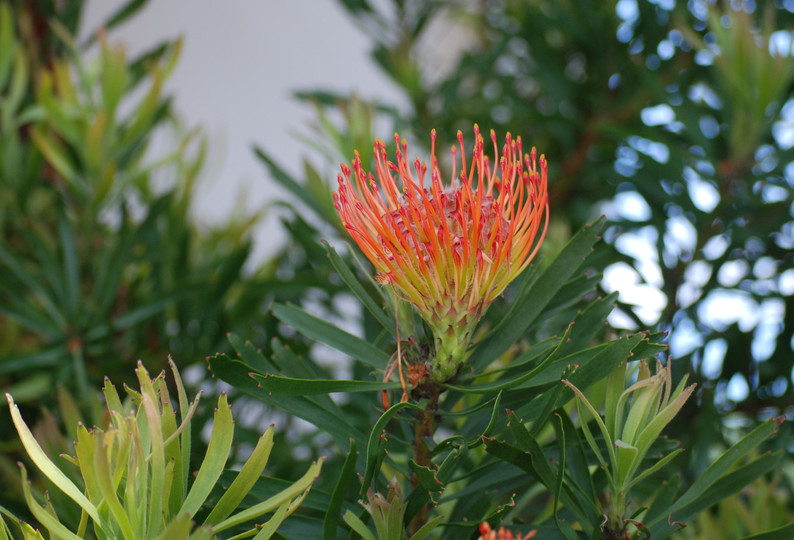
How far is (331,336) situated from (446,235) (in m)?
0.08

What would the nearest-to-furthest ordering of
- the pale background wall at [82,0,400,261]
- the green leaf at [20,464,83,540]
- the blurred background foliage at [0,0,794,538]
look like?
the green leaf at [20,464,83,540] < the blurred background foliage at [0,0,794,538] < the pale background wall at [82,0,400,261]

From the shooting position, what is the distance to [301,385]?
0.82ft

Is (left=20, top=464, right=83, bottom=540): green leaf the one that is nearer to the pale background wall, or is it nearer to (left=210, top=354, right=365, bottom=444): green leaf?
(left=210, top=354, right=365, bottom=444): green leaf

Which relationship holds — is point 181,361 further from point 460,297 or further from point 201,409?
point 460,297

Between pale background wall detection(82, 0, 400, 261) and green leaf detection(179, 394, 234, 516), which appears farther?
pale background wall detection(82, 0, 400, 261)

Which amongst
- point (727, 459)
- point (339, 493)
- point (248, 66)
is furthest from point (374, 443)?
point (248, 66)

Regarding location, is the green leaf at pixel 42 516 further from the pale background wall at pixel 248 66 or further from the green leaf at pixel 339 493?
the pale background wall at pixel 248 66

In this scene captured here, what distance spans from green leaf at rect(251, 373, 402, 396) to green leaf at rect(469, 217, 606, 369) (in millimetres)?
67

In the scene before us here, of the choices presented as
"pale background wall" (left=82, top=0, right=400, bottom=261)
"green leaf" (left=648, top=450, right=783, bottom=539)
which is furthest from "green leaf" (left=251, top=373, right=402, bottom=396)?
"pale background wall" (left=82, top=0, right=400, bottom=261)

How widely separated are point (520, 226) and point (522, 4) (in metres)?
0.59

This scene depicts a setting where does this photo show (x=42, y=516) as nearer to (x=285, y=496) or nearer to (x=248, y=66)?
(x=285, y=496)

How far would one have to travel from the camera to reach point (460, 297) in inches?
10.8

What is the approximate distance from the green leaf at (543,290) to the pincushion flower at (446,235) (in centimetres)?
2

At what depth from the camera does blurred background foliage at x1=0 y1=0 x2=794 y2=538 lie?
1.64 ft
